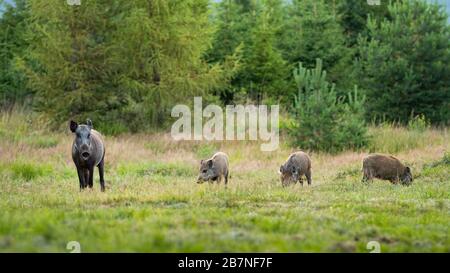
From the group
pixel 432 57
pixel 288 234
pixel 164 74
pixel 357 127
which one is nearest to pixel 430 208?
pixel 288 234

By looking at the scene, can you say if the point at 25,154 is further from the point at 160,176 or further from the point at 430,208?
the point at 430,208

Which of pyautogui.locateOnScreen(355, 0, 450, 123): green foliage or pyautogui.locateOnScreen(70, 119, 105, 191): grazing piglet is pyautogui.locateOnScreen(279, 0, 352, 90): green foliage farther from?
pyautogui.locateOnScreen(70, 119, 105, 191): grazing piglet

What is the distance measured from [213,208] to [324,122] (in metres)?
14.1

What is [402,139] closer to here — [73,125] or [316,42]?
[316,42]

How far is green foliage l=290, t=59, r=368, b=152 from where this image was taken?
Result: 24.0 metres

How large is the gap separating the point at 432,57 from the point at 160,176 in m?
20.3

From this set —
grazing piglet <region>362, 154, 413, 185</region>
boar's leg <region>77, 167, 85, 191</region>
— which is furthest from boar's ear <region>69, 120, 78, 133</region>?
grazing piglet <region>362, 154, 413, 185</region>

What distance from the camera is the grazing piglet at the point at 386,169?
1614cm

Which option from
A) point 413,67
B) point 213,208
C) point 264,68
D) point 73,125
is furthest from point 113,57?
point 213,208

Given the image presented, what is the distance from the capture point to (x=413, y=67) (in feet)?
110

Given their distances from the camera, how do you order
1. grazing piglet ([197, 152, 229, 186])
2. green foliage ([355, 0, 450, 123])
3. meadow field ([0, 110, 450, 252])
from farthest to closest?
green foliage ([355, 0, 450, 123]), grazing piglet ([197, 152, 229, 186]), meadow field ([0, 110, 450, 252])

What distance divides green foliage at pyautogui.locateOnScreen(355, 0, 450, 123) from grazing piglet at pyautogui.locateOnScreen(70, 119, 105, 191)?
21562 millimetres

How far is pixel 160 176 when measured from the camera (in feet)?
61.1
